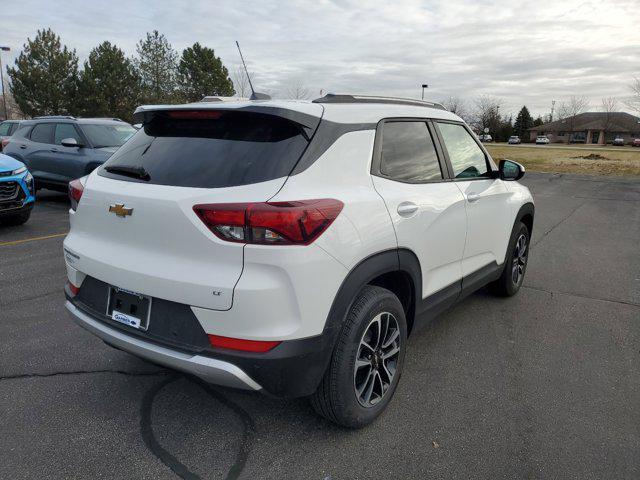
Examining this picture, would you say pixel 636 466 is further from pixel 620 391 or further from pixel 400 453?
pixel 400 453

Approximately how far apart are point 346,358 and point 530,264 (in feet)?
15.0

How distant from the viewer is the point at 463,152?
3.74 m

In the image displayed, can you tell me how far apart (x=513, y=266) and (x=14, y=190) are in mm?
7165

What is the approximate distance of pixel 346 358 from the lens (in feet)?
7.93

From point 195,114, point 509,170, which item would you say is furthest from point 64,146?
point 509,170

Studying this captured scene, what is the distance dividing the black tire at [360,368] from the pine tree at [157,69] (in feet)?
141

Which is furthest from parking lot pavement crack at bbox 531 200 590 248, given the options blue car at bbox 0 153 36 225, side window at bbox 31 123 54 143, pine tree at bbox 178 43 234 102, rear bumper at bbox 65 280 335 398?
pine tree at bbox 178 43 234 102

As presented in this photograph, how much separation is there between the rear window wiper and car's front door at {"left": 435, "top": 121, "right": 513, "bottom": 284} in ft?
6.71

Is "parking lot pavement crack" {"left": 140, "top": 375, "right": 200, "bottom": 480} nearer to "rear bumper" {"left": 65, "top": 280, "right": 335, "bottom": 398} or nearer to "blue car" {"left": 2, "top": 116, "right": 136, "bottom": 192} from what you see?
"rear bumper" {"left": 65, "top": 280, "right": 335, "bottom": 398}

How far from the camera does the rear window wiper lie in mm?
2520

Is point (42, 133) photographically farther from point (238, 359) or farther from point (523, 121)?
point (523, 121)

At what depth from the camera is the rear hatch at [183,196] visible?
2156 millimetres

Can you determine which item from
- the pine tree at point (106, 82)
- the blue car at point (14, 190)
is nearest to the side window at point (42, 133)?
the blue car at point (14, 190)

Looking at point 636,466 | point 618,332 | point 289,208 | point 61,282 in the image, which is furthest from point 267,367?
point 61,282
